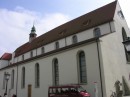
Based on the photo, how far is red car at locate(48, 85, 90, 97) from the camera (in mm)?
16041

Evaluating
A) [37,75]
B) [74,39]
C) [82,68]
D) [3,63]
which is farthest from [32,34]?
[82,68]

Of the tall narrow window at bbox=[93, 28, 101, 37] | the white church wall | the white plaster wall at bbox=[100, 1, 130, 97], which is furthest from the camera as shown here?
the tall narrow window at bbox=[93, 28, 101, 37]

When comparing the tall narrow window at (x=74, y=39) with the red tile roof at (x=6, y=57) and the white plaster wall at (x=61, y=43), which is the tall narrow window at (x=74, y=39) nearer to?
the white plaster wall at (x=61, y=43)

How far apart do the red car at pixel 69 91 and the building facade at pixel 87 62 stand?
1560 mm

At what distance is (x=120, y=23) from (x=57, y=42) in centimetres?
1108

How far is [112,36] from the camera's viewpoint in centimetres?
2089

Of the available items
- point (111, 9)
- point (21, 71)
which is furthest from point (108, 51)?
point (21, 71)

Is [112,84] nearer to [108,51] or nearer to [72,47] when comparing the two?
[108,51]

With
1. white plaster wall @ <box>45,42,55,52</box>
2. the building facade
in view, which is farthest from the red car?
white plaster wall @ <box>45,42,55,52</box>

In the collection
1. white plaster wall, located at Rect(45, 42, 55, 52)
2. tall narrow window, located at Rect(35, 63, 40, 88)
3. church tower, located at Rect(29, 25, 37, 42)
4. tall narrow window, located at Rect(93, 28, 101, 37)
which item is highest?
church tower, located at Rect(29, 25, 37, 42)

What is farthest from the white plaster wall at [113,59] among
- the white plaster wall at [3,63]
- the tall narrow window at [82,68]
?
the white plaster wall at [3,63]

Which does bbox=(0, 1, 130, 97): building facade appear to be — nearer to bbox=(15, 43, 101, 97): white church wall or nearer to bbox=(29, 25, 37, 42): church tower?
bbox=(15, 43, 101, 97): white church wall

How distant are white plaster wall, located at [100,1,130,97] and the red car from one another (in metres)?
2.49

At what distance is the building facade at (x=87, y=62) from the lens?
709 inches
